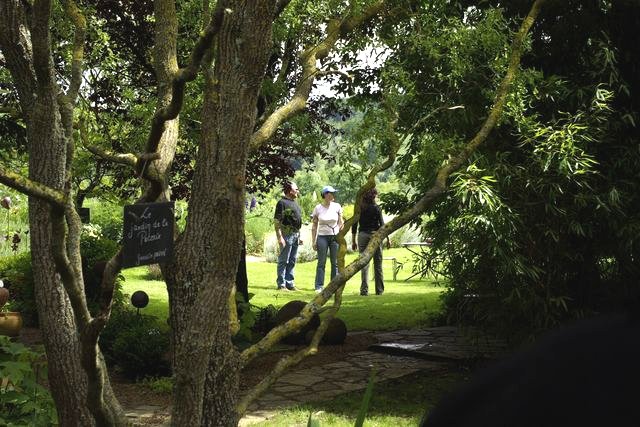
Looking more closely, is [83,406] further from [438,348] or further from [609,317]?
[438,348]

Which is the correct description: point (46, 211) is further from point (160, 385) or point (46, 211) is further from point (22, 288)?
point (22, 288)

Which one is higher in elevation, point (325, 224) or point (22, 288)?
point (325, 224)

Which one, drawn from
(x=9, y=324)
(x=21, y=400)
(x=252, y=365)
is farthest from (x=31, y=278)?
(x=21, y=400)

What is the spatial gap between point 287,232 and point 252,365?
4.08 m

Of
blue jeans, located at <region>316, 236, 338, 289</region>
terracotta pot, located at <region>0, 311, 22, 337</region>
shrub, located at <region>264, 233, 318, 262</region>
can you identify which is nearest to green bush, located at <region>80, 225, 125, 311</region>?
terracotta pot, located at <region>0, 311, 22, 337</region>

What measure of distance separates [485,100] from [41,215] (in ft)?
14.6

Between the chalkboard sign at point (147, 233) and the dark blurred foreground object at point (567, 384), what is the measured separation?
288 centimetres

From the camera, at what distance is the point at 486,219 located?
693cm

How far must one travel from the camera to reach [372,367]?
8984mm

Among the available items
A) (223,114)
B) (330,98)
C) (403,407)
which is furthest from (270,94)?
(223,114)

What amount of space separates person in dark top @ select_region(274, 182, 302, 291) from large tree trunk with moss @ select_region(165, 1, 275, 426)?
7.57m

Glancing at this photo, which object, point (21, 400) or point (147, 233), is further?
point (21, 400)

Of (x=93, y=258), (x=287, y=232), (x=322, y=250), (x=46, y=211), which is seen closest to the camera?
(x=46, y=211)

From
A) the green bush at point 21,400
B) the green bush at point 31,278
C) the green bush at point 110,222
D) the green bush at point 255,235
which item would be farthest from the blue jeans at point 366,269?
the green bush at point 255,235
